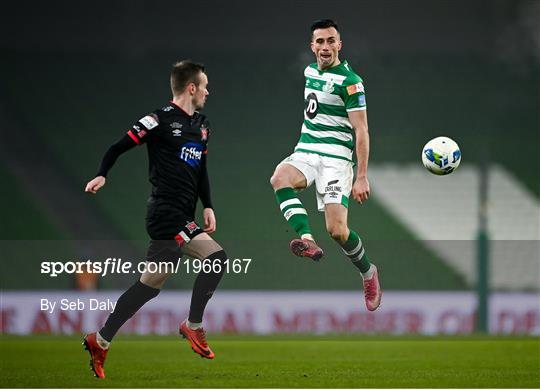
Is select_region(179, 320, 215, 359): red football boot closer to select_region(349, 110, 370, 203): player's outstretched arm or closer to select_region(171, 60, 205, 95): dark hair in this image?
select_region(349, 110, 370, 203): player's outstretched arm

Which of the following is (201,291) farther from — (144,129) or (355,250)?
(355,250)

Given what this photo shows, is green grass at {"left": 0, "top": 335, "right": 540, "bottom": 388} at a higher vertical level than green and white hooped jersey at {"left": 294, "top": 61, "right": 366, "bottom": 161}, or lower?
lower

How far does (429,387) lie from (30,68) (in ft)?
40.5

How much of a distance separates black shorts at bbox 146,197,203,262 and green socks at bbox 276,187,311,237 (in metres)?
0.85

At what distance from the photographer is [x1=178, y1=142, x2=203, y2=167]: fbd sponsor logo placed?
261 inches

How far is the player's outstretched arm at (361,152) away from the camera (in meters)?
6.95

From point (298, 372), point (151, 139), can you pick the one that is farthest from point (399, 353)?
point (151, 139)

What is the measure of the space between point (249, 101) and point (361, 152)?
34.5 ft

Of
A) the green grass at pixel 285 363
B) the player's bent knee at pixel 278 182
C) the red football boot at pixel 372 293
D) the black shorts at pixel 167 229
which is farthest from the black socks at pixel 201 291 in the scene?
the red football boot at pixel 372 293

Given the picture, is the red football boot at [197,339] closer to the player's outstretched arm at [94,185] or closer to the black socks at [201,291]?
the black socks at [201,291]

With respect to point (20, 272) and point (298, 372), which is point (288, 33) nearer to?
point (20, 272)

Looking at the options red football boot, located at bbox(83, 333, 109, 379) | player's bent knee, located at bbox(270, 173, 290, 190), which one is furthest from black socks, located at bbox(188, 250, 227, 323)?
player's bent knee, located at bbox(270, 173, 290, 190)

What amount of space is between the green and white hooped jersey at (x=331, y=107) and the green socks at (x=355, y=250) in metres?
0.56

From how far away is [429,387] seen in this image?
6.86m
